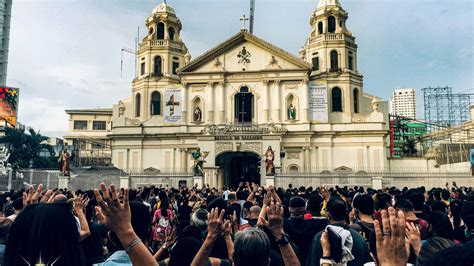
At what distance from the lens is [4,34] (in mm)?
63844

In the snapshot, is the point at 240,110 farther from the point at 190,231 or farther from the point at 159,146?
the point at 190,231

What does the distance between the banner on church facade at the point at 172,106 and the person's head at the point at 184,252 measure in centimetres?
3647

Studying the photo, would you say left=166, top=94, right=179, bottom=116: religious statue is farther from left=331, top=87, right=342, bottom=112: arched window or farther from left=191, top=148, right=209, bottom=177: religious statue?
left=331, top=87, right=342, bottom=112: arched window

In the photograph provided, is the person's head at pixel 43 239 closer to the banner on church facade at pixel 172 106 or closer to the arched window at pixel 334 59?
the banner on church facade at pixel 172 106

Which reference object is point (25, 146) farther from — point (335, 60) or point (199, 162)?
point (335, 60)

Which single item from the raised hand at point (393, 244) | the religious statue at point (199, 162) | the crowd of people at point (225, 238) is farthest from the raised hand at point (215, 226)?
the religious statue at point (199, 162)

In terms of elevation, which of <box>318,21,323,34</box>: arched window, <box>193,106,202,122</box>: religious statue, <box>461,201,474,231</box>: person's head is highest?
<box>318,21,323,34</box>: arched window

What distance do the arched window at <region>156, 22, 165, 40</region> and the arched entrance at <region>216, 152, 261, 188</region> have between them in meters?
16.5

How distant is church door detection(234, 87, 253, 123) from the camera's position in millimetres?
38688

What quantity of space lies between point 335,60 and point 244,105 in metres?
11.0

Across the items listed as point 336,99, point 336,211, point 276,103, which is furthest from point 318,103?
point 336,211

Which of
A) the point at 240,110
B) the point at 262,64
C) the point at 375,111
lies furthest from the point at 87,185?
the point at 375,111

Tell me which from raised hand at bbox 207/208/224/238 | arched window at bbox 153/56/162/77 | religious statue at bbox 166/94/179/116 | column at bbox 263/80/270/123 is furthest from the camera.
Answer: arched window at bbox 153/56/162/77

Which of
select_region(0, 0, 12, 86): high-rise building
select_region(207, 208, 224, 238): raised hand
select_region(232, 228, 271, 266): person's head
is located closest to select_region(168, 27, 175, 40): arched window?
select_region(0, 0, 12, 86): high-rise building
